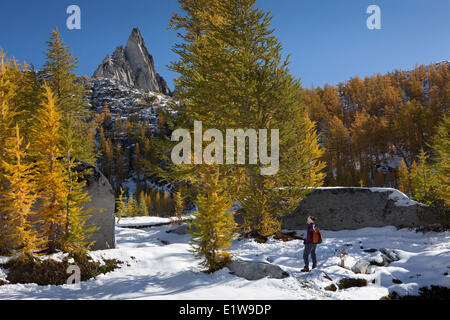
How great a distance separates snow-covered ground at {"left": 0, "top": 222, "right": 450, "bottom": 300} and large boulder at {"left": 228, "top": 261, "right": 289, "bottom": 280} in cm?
27

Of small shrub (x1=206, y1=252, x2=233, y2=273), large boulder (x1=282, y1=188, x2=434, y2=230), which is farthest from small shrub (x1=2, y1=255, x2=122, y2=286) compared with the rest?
large boulder (x1=282, y1=188, x2=434, y2=230)

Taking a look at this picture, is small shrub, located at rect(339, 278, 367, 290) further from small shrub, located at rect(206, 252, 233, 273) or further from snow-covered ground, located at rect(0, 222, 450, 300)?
small shrub, located at rect(206, 252, 233, 273)

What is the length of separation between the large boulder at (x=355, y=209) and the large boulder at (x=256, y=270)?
8.48 meters

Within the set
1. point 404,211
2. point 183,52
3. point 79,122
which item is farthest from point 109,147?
point 404,211

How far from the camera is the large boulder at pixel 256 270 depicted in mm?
6738

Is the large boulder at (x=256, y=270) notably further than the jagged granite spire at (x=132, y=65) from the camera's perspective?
No

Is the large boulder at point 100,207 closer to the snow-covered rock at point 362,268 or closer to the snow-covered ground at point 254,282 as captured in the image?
the snow-covered ground at point 254,282

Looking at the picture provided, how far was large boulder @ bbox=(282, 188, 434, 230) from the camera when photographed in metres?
13.6

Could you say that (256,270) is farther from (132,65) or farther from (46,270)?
(132,65)

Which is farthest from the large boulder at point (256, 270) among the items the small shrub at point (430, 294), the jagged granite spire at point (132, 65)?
the jagged granite spire at point (132, 65)

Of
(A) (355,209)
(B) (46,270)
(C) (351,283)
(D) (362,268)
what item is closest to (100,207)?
(B) (46,270)

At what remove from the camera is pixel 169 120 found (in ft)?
44.6
